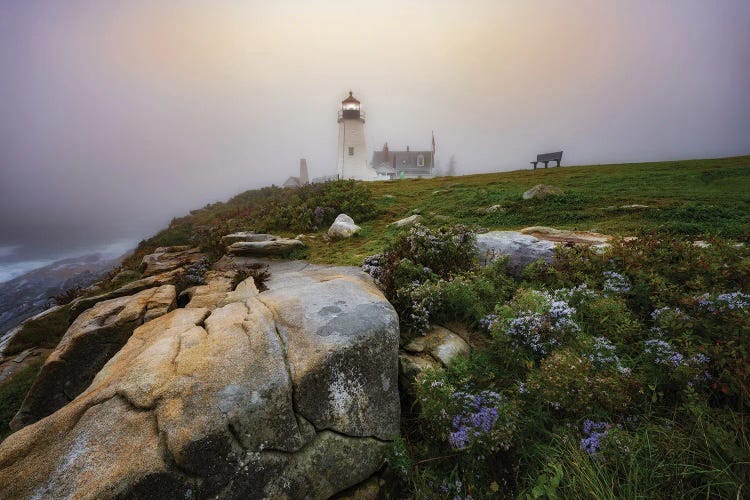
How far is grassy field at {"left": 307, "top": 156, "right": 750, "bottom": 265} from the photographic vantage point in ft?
32.2

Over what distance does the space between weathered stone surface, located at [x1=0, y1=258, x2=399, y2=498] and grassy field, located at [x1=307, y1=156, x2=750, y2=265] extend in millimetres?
4667

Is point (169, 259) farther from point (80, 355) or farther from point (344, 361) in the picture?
point (344, 361)

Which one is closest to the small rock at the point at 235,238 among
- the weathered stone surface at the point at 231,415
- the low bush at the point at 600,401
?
the weathered stone surface at the point at 231,415

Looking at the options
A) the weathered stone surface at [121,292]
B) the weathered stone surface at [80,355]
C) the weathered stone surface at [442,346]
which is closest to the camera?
the weathered stone surface at [442,346]

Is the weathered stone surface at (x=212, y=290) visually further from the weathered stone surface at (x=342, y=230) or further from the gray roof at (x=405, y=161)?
the gray roof at (x=405, y=161)

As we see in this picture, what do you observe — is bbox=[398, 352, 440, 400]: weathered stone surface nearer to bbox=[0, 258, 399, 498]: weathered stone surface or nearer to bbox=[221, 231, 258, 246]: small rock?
bbox=[0, 258, 399, 498]: weathered stone surface

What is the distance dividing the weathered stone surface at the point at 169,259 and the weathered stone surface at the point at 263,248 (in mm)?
1108

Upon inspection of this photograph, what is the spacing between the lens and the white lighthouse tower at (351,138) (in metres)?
56.7

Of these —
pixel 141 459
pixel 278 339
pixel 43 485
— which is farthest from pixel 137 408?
pixel 278 339

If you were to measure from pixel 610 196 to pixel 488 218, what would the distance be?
22.5 ft

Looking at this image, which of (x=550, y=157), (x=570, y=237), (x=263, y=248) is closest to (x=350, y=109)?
(x=550, y=157)

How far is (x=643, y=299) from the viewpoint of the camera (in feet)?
16.7

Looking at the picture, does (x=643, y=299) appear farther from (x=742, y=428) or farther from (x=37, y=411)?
(x=37, y=411)

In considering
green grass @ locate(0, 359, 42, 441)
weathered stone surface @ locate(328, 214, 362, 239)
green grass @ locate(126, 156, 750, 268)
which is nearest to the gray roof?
green grass @ locate(126, 156, 750, 268)
